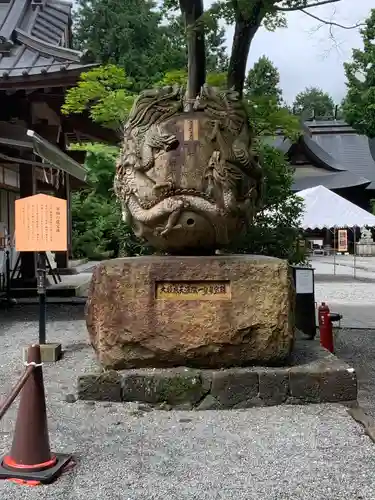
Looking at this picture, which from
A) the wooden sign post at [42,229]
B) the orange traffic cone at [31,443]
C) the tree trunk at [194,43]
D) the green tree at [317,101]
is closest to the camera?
the orange traffic cone at [31,443]

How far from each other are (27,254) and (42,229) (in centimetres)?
565

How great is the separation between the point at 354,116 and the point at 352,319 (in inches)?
632

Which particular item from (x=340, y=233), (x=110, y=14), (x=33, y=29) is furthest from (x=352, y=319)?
(x=110, y=14)

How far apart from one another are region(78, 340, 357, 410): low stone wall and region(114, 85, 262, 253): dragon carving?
3.77 ft

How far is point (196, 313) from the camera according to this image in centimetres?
490

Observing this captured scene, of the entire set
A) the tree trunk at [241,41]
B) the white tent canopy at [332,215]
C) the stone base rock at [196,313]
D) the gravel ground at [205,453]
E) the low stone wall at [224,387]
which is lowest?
the gravel ground at [205,453]

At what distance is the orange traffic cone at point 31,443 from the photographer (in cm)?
335

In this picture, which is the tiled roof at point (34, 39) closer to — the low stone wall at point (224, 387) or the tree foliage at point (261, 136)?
the tree foliage at point (261, 136)

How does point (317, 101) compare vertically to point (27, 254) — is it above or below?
above

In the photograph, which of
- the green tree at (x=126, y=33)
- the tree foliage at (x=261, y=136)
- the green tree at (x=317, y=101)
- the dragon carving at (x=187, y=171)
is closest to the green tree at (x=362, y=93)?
the green tree at (x=126, y=33)

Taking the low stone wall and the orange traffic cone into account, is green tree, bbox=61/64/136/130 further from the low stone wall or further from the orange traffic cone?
the orange traffic cone

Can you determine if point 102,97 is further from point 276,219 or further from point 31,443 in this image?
point 31,443

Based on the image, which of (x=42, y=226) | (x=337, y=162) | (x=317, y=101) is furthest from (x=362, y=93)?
(x=317, y=101)

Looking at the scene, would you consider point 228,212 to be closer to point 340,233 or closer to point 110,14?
point 340,233
